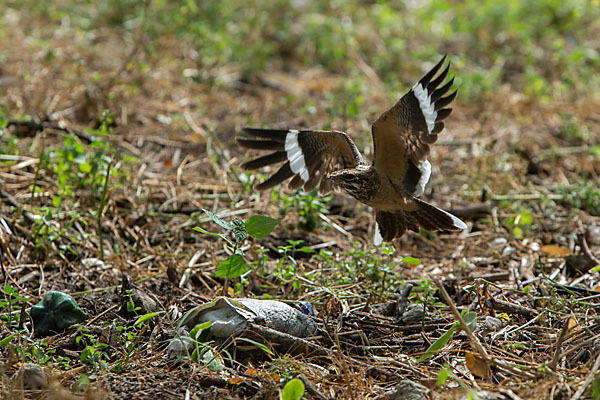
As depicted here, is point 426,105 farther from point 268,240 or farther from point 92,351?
point 92,351

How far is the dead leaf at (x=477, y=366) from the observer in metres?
2.86

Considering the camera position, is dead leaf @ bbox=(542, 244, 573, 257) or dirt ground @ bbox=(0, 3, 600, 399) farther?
dead leaf @ bbox=(542, 244, 573, 257)

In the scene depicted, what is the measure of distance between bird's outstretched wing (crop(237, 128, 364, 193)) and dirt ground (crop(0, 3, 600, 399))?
29 centimetres

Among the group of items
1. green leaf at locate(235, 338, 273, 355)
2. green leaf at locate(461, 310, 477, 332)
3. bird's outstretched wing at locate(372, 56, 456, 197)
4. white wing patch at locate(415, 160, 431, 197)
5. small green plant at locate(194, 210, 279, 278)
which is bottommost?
green leaf at locate(235, 338, 273, 355)

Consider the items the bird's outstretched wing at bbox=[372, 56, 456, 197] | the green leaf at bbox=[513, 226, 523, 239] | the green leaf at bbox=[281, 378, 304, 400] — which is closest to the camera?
the green leaf at bbox=[281, 378, 304, 400]

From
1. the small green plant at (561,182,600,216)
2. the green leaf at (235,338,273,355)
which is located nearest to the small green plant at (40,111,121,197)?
the green leaf at (235,338,273,355)

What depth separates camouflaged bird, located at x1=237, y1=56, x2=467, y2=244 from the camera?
3.72m

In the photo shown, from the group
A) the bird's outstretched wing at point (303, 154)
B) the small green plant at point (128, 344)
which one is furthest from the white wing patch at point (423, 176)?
the small green plant at point (128, 344)

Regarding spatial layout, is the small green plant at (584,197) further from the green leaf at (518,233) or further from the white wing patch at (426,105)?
the white wing patch at (426,105)

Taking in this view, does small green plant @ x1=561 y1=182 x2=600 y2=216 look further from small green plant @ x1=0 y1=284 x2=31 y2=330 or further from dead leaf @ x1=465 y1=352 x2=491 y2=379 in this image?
small green plant @ x1=0 y1=284 x2=31 y2=330

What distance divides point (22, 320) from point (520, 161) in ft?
13.9

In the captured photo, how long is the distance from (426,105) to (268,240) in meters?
1.53

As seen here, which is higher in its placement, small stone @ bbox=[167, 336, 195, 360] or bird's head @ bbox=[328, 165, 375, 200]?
bird's head @ bbox=[328, 165, 375, 200]

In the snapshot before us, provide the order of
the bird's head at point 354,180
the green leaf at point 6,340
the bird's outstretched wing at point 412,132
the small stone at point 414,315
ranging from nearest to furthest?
1. the green leaf at point 6,340
2. the small stone at point 414,315
3. the bird's outstretched wing at point 412,132
4. the bird's head at point 354,180
